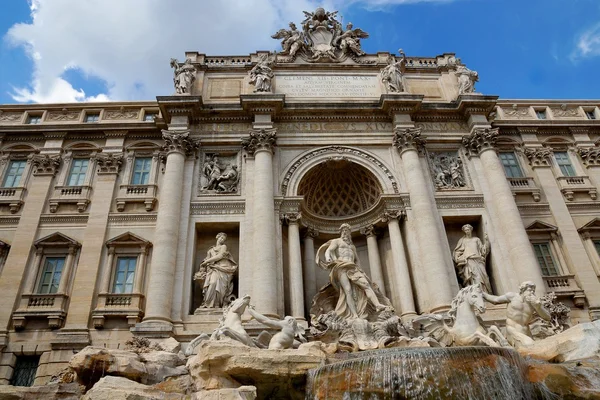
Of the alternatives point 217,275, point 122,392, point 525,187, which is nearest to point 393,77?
point 525,187

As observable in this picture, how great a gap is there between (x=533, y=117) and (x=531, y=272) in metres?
10.3

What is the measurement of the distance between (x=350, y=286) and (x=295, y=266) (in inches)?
90.8

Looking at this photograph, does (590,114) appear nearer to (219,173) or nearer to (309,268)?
(309,268)

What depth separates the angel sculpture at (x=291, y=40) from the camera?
870 inches

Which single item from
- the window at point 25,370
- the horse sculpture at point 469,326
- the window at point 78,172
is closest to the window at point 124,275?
the window at point 25,370

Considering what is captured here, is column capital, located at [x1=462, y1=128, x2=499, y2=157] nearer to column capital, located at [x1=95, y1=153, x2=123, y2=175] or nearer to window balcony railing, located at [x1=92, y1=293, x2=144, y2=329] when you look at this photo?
window balcony railing, located at [x1=92, y1=293, x2=144, y2=329]

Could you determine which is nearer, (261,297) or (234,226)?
(261,297)

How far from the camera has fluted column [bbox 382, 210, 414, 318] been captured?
1598cm

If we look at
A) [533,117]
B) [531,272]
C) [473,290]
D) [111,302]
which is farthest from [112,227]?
[533,117]

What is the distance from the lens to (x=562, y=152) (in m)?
21.9

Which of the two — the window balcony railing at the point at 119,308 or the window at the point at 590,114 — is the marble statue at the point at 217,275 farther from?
the window at the point at 590,114

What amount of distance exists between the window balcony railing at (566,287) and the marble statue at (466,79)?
899 cm

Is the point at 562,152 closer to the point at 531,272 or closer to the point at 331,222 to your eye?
the point at 531,272

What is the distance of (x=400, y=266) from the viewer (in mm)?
16719
